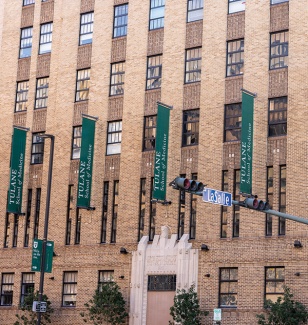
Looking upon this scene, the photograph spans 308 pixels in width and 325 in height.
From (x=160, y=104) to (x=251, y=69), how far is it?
4.97 meters

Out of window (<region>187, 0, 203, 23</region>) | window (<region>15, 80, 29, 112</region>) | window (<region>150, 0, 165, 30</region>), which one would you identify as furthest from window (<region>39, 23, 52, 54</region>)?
window (<region>187, 0, 203, 23</region>)

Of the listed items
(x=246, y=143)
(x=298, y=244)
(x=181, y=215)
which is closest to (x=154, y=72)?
(x=181, y=215)

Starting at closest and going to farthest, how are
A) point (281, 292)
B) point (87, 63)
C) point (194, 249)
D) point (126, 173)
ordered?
point (281, 292) → point (194, 249) → point (126, 173) → point (87, 63)

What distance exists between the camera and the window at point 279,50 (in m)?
45.3

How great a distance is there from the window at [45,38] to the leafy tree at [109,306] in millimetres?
16167

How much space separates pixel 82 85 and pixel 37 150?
477cm

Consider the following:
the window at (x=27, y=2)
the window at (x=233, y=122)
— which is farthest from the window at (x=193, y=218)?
the window at (x=27, y=2)

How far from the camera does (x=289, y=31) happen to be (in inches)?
1785

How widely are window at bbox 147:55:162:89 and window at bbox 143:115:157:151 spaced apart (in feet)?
5.87

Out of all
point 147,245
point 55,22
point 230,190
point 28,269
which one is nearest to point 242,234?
point 230,190

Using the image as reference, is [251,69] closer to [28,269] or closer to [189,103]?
[189,103]

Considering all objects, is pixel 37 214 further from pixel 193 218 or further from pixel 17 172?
pixel 193 218

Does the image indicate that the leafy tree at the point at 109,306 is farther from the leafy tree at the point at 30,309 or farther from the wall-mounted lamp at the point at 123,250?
the leafy tree at the point at 30,309

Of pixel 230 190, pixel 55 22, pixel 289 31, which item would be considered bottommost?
pixel 230 190
